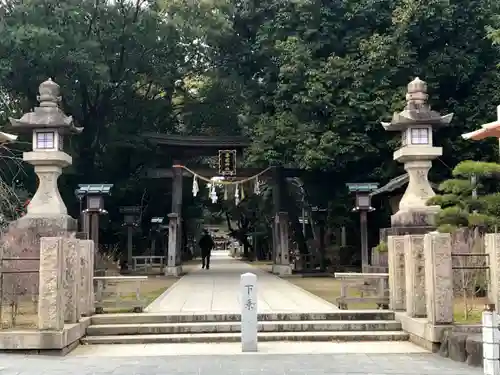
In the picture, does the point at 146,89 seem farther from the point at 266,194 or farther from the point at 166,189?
the point at 266,194

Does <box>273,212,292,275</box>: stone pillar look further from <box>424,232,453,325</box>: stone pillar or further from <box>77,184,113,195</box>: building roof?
<box>424,232,453,325</box>: stone pillar

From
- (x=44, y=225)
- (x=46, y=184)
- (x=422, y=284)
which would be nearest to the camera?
(x=422, y=284)

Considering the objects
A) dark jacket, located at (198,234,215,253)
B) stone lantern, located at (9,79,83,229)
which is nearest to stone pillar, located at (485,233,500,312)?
stone lantern, located at (9,79,83,229)

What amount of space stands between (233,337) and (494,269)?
4174mm

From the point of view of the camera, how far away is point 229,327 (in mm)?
10516

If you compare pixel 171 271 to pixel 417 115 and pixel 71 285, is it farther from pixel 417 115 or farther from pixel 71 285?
pixel 71 285

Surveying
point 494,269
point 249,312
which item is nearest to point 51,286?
point 249,312

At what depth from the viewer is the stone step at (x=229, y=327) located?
10.5 metres

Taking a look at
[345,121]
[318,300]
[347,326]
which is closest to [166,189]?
[345,121]

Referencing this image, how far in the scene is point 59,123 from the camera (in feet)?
52.3

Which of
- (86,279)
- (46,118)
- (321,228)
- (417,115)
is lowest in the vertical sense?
(86,279)

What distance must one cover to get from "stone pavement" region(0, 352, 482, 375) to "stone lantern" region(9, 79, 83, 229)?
23.8 ft

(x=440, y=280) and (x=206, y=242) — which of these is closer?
(x=440, y=280)

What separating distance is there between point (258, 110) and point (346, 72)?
4.44 metres
